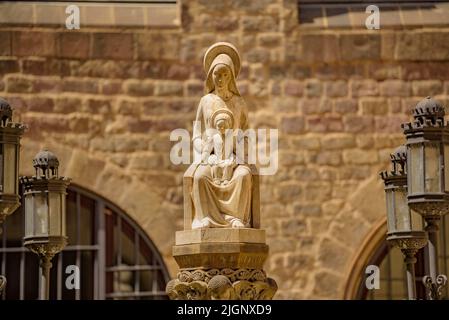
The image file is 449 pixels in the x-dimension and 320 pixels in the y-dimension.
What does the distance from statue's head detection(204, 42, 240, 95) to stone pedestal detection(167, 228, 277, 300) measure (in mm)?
1361

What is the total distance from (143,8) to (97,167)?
6.74 ft

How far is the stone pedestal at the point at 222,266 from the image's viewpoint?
12.4m

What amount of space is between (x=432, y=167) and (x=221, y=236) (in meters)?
2.00

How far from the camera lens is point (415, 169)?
1141 cm

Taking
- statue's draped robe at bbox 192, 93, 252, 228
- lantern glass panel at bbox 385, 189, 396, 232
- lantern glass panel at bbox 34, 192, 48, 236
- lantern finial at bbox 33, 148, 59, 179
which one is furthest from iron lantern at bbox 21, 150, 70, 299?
lantern glass panel at bbox 385, 189, 396, 232

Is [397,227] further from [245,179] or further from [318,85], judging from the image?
[318,85]

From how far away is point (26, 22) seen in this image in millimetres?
18578

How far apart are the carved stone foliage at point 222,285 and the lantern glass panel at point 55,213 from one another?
1.77 m

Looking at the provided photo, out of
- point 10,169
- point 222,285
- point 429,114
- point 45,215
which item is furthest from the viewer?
point 45,215

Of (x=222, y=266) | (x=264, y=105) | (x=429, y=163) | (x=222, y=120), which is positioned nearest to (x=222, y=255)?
(x=222, y=266)

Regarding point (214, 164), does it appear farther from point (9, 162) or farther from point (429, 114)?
point (429, 114)

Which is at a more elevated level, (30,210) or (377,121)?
(377,121)

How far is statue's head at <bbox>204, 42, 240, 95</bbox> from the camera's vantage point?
43.5 feet
